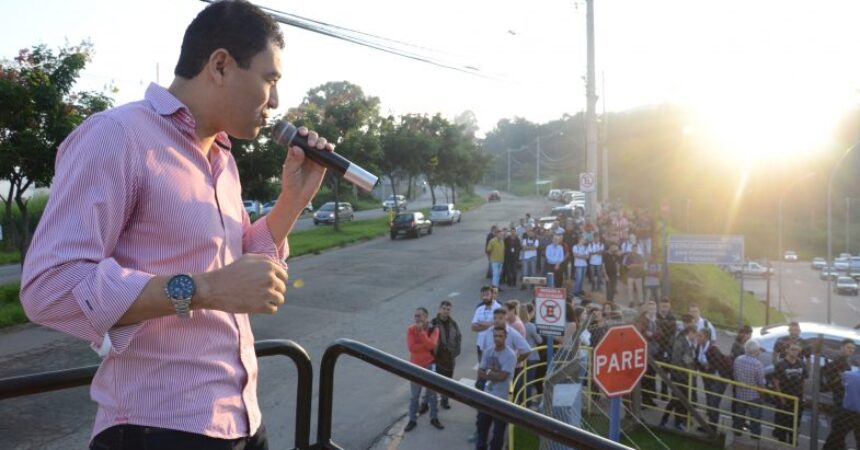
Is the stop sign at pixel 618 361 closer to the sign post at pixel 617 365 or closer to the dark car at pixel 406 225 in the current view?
the sign post at pixel 617 365

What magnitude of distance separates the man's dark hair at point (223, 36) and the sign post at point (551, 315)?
8.23m

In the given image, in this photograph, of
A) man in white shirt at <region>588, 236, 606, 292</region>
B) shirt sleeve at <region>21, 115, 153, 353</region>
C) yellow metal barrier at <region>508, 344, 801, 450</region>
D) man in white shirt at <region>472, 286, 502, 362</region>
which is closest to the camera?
shirt sleeve at <region>21, 115, 153, 353</region>

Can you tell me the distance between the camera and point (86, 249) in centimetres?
121

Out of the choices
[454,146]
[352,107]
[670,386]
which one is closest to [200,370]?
[670,386]

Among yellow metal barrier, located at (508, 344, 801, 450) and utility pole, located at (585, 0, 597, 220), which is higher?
utility pole, located at (585, 0, 597, 220)

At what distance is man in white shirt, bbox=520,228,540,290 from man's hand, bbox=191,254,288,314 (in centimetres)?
1772

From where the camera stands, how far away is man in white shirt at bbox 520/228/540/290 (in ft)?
61.7

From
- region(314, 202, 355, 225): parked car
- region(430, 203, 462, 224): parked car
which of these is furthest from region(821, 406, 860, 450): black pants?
region(314, 202, 355, 225): parked car

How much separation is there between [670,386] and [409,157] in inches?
1203

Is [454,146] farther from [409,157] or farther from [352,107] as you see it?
[352,107]

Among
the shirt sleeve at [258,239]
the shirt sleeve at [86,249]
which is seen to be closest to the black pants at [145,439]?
the shirt sleeve at [86,249]

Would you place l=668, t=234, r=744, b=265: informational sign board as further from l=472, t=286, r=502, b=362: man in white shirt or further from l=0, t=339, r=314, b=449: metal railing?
l=0, t=339, r=314, b=449: metal railing

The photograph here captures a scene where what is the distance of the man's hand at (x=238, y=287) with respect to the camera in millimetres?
1281

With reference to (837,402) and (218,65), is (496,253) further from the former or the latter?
(218,65)
